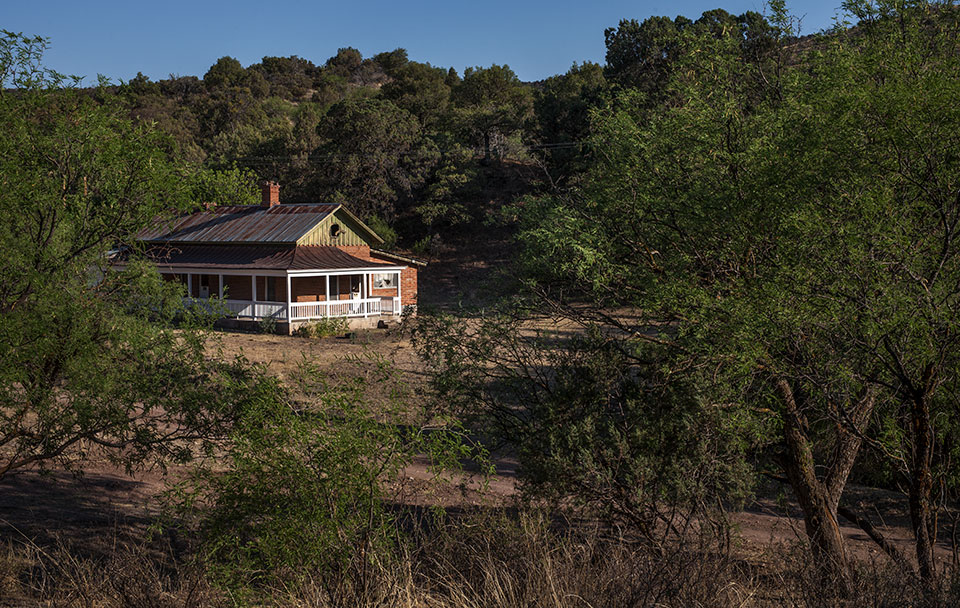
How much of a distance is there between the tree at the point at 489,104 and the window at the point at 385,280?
24.6m

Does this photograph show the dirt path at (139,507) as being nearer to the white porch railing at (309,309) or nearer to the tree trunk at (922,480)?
the tree trunk at (922,480)

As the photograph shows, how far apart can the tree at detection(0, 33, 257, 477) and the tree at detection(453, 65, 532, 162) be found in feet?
168

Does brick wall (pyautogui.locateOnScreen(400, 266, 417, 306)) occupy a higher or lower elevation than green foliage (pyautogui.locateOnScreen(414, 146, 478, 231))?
lower

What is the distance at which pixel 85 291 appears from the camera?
7836 mm

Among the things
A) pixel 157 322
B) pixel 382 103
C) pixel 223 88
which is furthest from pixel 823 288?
pixel 223 88

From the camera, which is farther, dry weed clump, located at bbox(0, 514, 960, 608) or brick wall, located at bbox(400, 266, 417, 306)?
brick wall, located at bbox(400, 266, 417, 306)

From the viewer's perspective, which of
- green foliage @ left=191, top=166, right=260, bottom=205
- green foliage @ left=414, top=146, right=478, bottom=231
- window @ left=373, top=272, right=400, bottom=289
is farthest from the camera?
green foliage @ left=414, top=146, right=478, bottom=231

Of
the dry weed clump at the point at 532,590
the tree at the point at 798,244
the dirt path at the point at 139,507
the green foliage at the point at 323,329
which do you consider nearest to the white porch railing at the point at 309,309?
the green foliage at the point at 323,329

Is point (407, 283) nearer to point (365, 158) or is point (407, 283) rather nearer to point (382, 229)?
point (382, 229)

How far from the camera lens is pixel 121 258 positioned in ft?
29.5

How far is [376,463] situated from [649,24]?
1846 inches

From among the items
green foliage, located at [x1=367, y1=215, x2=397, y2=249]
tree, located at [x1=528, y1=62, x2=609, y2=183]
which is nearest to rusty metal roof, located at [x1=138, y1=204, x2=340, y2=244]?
green foliage, located at [x1=367, y1=215, x2=397, y2=249]

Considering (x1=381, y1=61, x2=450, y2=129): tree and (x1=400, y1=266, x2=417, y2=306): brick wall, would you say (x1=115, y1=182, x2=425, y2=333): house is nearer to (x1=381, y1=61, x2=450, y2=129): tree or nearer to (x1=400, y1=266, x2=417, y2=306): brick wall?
(x1=400, y1=266, x2=417, y2=306): brick wall

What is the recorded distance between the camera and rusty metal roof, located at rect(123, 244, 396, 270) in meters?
30.7
